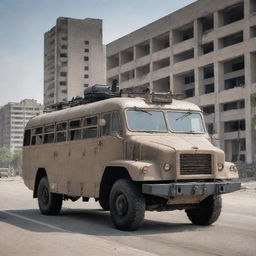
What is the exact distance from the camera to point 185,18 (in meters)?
74.1

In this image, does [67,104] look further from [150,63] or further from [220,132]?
[150,63]

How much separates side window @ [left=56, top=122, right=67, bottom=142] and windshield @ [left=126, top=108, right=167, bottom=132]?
295cm

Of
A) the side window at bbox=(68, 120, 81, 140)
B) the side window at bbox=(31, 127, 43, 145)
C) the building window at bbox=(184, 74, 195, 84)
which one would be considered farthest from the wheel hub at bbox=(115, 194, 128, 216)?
the building window at bbox=(184, 74, 195, 84)

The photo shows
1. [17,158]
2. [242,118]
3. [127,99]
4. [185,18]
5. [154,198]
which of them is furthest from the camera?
[17,158]

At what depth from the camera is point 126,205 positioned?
1092 centimetres

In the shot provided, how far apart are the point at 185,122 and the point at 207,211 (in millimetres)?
2127

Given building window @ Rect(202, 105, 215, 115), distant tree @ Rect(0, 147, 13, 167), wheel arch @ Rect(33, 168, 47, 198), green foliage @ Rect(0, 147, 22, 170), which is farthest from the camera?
distant tree @ Rect(0, 147, 13, 167)

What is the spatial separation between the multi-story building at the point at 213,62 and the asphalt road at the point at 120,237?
142 feet

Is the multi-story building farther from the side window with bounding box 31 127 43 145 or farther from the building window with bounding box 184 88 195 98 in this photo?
the side window with bounding box 31 127 43 145

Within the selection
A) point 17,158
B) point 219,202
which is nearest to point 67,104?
point 219,202

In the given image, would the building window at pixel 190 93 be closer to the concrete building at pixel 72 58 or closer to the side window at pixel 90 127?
the side window at pixel 90 127

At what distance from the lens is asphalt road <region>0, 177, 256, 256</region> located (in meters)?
8.57

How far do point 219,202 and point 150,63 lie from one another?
234 feet

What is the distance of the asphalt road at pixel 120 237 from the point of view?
857 cm
